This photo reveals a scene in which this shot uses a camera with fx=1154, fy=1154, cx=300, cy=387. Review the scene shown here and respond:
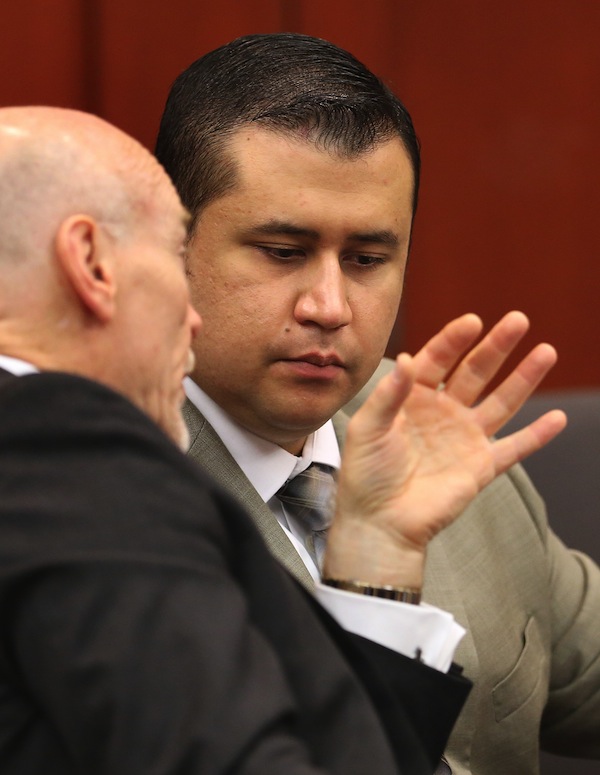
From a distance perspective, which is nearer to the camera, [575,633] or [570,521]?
[575,633]

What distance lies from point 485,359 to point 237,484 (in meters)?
0.34

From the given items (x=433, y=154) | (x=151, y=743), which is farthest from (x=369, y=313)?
(x=433, y=154)

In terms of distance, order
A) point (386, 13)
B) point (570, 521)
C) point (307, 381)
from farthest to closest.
Answer: point (386, 13)
point (570, 521)
point (307, 381)

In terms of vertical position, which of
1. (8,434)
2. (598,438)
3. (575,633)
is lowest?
(575,633)

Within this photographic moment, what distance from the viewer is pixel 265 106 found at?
1.29 metres

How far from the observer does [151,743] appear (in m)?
0.68

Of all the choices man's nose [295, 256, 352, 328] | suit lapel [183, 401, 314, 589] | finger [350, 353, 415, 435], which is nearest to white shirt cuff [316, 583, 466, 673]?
finger [350, 353, 415, 435]

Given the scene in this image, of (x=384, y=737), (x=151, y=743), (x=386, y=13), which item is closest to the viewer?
(x=151, y=743)

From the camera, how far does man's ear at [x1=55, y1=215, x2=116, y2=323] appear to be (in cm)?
81

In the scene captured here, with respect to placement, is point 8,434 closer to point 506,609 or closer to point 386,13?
point 506,609

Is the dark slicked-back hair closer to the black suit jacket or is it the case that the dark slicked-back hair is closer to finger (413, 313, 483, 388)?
finger (413, 313, 483, 388)

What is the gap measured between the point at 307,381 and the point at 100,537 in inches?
24.5

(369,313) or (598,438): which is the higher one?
(369,313)

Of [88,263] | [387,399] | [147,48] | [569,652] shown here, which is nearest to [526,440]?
[387,399]
